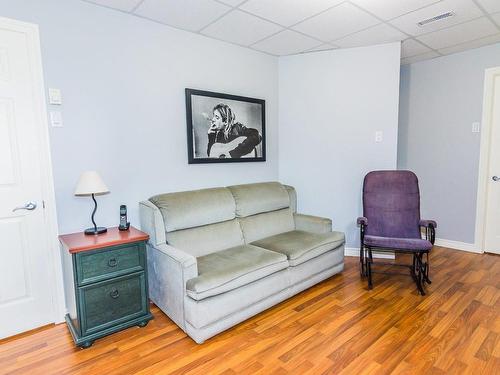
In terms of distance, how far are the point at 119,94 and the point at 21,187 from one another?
3.32 ft

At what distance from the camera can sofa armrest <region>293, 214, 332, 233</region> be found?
3.21 metres

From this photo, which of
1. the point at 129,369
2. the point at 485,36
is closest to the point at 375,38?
the point at 485,36

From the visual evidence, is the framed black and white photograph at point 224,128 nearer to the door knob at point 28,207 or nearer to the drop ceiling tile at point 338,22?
the drop ceiling tile at point 338,22

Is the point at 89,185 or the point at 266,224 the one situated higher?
the point at 89,185

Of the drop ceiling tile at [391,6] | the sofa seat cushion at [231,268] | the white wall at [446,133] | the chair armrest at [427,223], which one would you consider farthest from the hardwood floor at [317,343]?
the drop ceiling tile at [391,6]

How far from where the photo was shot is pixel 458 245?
3.94m

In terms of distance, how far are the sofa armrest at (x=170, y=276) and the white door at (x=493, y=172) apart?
368 cm

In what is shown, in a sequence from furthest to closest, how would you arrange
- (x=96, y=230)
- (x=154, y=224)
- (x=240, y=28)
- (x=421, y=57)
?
(x=421, y=57) → (x=240, y=28) → (x=154, y=224) → (x=96, y=230)

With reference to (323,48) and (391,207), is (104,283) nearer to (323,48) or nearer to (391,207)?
(391,207)

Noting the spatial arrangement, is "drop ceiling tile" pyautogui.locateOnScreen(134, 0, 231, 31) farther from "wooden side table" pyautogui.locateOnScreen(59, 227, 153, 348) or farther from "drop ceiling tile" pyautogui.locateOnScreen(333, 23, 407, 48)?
"wooden side table" pyautogui.locateOnScreen(59, 227, 153, 348)

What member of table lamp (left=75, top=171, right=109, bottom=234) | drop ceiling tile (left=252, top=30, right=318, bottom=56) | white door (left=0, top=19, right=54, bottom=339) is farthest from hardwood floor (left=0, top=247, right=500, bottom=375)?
drop ceiling tile (left=252, top=30, right=318, bottom=56)

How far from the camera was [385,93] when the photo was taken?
11.2 feet

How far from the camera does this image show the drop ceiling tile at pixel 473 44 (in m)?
3.30

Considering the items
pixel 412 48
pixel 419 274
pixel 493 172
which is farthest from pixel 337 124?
pixel 493 172
